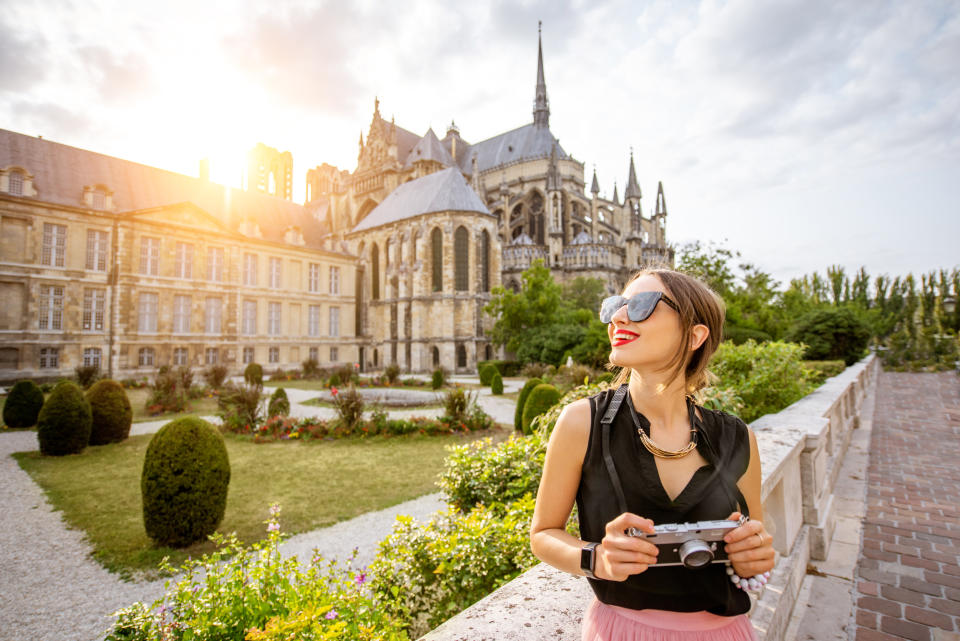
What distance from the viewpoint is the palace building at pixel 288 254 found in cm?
2130

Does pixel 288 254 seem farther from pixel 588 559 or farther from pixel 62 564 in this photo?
pixel 588 559

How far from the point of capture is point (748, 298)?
2638 centimetres

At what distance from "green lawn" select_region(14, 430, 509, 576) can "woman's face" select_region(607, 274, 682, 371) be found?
5.30 m

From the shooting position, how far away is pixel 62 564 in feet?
15.2

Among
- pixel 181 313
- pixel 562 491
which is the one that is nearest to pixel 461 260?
pixel 181 313

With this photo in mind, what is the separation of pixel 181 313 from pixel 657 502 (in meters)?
29.0

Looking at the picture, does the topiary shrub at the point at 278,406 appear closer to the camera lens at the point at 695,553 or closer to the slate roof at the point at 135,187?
the camera lens at the point at 695,553

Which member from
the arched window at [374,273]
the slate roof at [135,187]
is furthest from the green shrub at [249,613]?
the arched window at [374,273]

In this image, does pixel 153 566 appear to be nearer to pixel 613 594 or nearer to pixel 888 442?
pixel 613 594

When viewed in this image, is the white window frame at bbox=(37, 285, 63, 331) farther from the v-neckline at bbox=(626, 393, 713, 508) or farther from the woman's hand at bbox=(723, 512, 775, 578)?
the woman's hand at bbox=(723, 512, 775, 578)

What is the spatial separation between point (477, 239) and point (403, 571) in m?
30.1

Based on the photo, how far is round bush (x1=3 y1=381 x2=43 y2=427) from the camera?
1120 centimetres

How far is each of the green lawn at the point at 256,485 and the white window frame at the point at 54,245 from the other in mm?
16930

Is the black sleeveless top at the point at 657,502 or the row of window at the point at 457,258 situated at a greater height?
the row of window at the point at 457,258
